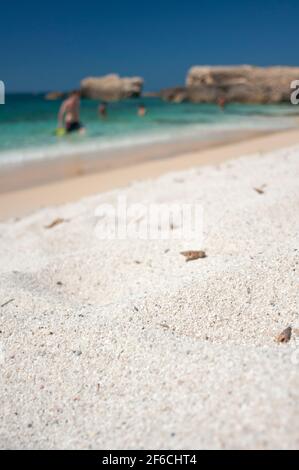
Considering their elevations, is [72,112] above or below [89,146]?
above

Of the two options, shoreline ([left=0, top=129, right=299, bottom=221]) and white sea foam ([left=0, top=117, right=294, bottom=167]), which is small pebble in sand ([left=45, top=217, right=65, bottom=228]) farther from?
white sea foam ([left=0, top=117, right=294, bottom=167])

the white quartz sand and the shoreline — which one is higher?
the white quartz sand

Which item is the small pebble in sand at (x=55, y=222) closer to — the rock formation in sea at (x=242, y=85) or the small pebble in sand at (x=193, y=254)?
the small pebble in sand at (x=193, y=254)

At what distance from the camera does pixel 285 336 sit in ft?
6.12

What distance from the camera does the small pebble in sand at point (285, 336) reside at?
1.85 meters

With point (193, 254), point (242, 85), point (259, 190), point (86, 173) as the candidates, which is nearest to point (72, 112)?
point (86, 173)

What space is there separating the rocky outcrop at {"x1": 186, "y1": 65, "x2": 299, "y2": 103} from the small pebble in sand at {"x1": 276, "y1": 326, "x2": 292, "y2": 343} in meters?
48.9

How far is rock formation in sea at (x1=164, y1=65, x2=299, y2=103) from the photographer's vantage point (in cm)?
4781

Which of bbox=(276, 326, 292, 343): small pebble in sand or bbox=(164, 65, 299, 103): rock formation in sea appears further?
bbox=(164, 65, 299, 103): rock formation in sea

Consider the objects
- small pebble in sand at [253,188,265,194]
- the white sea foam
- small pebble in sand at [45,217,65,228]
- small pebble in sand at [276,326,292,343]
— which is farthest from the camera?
the white sea foam

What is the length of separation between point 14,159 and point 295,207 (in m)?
7.94

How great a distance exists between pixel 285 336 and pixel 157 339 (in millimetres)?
579

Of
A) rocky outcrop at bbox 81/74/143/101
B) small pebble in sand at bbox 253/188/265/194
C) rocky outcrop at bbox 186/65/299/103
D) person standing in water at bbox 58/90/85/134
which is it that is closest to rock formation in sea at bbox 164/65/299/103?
rocky outcrop at bbox 186/65/299/103

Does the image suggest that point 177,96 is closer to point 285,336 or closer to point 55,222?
point 55,222
